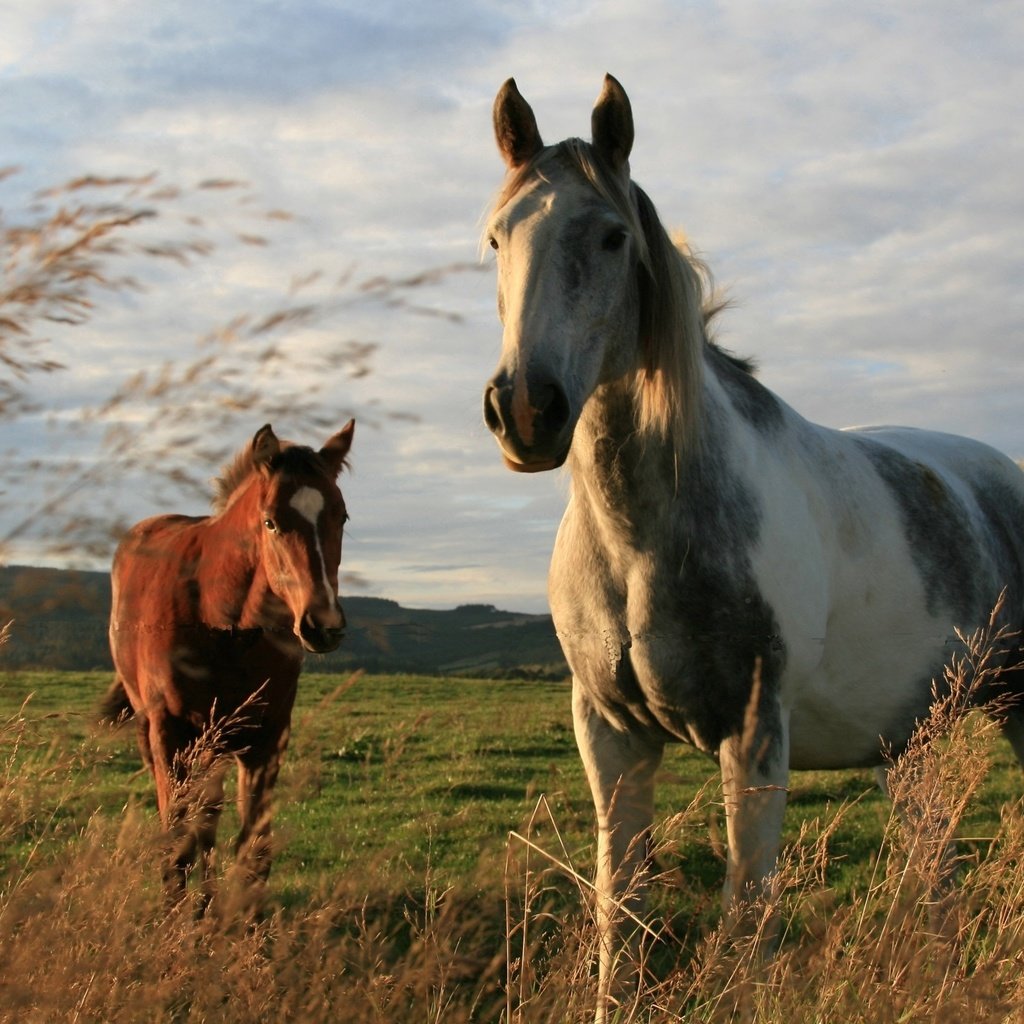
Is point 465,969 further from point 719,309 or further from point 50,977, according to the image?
point 719,309

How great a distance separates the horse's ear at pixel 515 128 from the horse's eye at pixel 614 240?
45cm

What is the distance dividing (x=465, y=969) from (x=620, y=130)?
7.99 feet

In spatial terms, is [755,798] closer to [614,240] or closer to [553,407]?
[553,407]

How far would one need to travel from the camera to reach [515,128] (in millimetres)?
3570

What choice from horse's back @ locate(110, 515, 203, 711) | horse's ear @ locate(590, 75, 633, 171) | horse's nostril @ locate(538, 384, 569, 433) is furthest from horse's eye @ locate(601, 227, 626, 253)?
horse's back @ locate(110, 515, 203, 711)

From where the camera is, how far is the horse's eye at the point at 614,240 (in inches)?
129

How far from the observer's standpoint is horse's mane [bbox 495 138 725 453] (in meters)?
3.46

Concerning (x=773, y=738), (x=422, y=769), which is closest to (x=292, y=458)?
(x=773, y=738)

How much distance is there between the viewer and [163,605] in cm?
607

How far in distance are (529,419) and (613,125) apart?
1.16 metres

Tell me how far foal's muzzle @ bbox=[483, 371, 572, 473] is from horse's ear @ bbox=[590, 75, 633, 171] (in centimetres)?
98

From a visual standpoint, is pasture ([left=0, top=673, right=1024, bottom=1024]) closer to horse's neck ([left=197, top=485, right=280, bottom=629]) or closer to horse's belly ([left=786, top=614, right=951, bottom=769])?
horse's belly ([left=786, top=614, right=951, bottom=769])

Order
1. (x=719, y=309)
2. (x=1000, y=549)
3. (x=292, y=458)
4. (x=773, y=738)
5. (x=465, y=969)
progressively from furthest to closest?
(x=292, y=458) → (x=1000, y=549) → (x=719, y=309) → (x=773, y=738) → (x=465, y=969)

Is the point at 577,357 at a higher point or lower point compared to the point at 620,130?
lower
